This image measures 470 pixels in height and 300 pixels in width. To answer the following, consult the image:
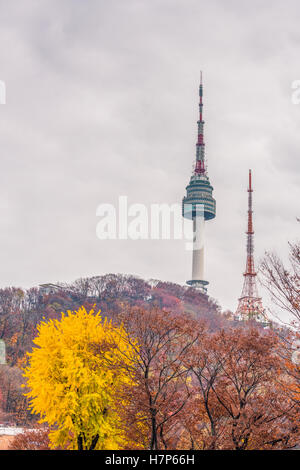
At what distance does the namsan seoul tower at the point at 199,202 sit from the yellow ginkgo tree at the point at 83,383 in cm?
11739

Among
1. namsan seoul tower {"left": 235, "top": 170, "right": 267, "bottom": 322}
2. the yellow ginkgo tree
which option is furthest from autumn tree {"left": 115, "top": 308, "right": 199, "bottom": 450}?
Answer: namsan seoul tower {"left": 235, "top": 170, "right": 267, "bottom": 322}

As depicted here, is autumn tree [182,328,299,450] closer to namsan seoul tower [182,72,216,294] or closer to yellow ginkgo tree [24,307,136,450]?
yellow ginkgo tree [24,307,136,450]

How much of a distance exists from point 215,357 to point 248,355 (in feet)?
4.86

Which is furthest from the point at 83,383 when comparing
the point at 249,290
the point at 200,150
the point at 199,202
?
the point at 200,150

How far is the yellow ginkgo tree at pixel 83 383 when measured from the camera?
2950 cm

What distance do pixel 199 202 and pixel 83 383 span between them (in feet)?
394

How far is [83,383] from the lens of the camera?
1187 inches

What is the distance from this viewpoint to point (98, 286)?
10462 cm

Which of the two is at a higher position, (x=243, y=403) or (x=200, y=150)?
(x=200, y=150)

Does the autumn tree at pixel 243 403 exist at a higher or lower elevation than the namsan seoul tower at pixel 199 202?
lower

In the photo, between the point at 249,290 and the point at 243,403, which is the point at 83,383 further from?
the point at 249,290

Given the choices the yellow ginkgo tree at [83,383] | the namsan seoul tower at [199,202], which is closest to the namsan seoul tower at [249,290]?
the namsan seoul tower at [199,202]

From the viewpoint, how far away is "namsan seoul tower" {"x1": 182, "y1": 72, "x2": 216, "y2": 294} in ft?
486

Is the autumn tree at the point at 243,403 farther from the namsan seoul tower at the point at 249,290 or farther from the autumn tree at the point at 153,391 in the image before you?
the namsan seoul tower at the point at 249,290
